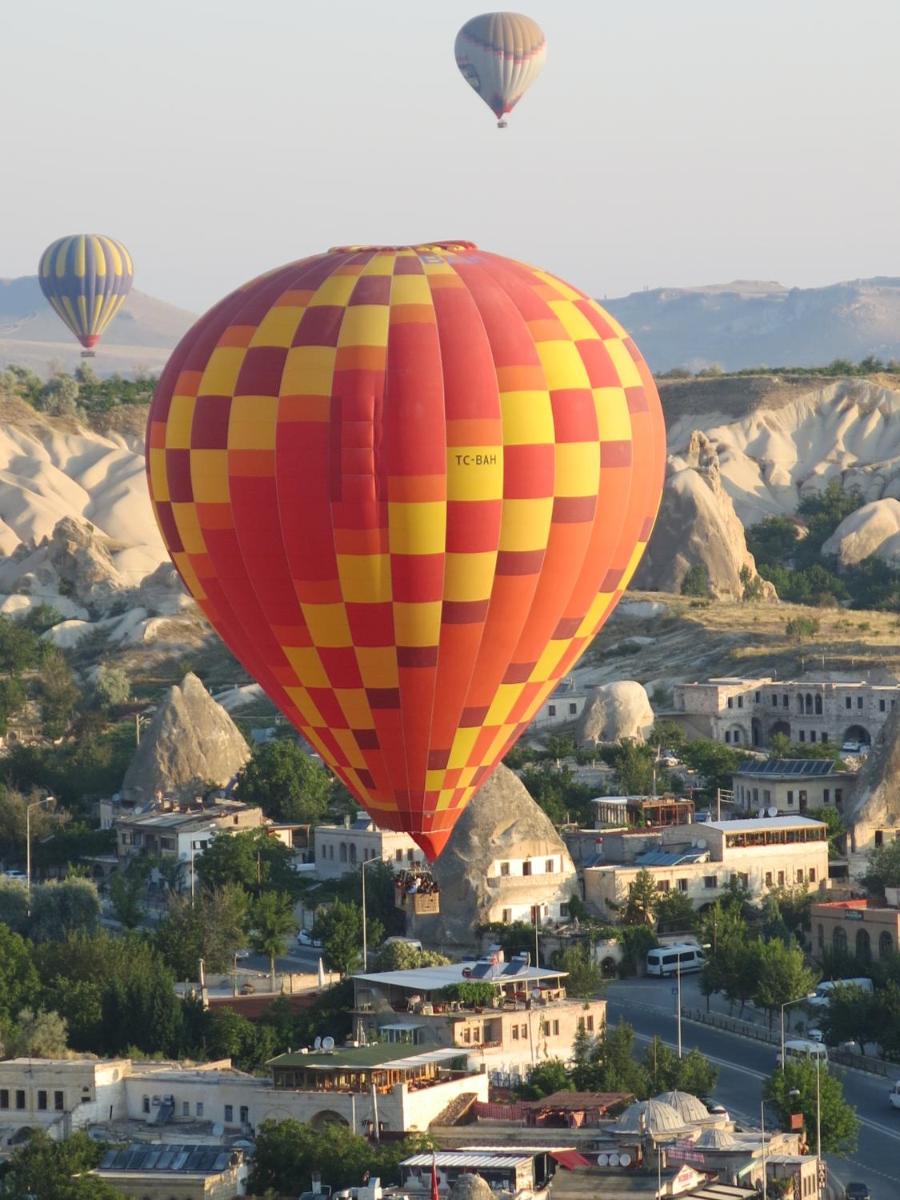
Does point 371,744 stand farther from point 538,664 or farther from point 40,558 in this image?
point 40,558

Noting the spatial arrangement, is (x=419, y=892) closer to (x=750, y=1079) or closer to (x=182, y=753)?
(x=750, y=1079)

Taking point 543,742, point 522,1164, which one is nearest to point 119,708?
point 543,742

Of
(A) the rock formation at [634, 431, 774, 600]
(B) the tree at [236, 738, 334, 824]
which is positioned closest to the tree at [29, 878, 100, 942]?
(B) the tree at [236, 738, 334, 824]

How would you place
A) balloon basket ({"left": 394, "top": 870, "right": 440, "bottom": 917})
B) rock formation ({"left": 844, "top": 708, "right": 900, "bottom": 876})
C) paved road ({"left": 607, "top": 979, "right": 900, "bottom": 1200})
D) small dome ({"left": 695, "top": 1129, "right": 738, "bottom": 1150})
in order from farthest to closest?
rock formation ({"left": 844, "top": 708, "right": 900, "bottom": 876}), paved road ({"left": 607, "top": 979, "right": 900, "bottom": 1200}), small dome ({"left": 695, "top": 1129, "right": 738, "bottom": 1150}), balloon basket ({"left": 394, "top": 870, "right": 440, "bottom": 917})

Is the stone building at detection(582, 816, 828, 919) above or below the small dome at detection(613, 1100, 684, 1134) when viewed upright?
above

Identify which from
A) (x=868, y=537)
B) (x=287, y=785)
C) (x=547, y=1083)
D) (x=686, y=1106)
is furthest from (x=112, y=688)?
(x=686, y=1106)

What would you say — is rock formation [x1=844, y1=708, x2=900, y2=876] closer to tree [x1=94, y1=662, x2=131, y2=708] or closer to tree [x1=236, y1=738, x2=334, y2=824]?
tree [x1=236, y1=738, x2=334, y2=824]
